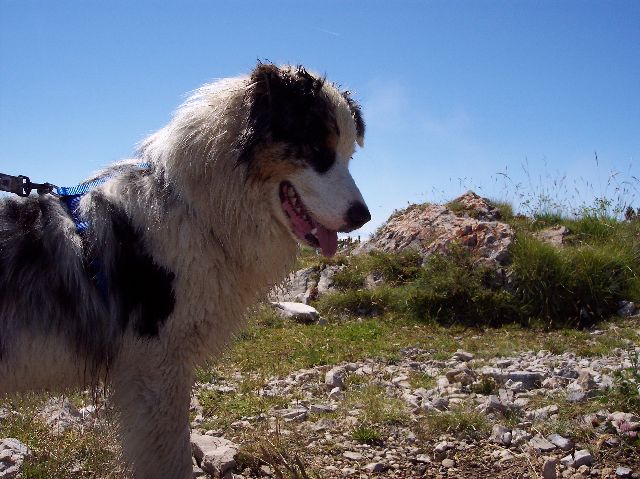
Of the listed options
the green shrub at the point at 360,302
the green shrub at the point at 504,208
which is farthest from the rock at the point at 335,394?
the green shrub at the point at 504,208

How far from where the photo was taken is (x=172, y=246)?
2.97 m

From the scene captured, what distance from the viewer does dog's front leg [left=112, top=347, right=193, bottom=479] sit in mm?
2934

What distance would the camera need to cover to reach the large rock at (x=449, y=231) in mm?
8344

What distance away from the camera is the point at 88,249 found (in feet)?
9.55

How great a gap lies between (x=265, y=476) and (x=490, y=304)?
4.75m

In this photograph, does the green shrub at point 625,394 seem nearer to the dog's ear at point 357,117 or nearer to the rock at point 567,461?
the rock at point 567,461

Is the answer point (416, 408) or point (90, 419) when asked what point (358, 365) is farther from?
point (90, 419)

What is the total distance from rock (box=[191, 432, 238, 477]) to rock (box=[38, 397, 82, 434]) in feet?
3.05

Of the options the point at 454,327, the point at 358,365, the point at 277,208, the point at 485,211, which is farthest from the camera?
the point at 485,211

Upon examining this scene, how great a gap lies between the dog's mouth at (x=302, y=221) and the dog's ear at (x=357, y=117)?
2.58 ft

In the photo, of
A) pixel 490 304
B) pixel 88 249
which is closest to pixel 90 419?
pixel 88 249

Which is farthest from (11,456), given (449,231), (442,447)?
(449,231)

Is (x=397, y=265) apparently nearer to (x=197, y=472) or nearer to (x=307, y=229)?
(x=197, y=472)

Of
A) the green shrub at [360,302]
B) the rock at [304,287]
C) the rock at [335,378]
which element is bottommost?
the rock at [335,378]
